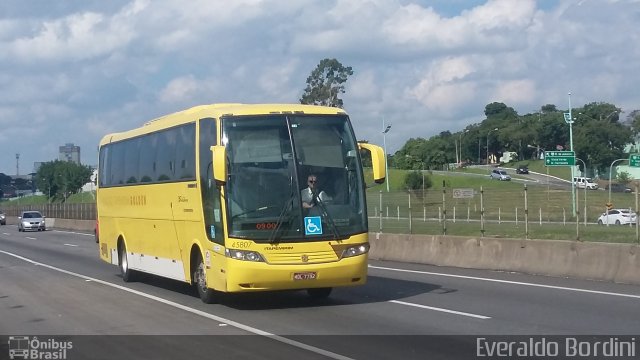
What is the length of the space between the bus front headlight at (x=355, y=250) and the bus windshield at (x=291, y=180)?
23cm

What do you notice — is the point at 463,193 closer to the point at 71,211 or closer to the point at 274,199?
the point at 274,199

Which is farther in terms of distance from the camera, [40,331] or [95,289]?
[95,289]

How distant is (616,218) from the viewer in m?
28.6

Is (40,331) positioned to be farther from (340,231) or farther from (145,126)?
(145,126)

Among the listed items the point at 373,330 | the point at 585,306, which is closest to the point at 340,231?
the point at 373,330

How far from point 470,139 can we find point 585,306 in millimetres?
86608

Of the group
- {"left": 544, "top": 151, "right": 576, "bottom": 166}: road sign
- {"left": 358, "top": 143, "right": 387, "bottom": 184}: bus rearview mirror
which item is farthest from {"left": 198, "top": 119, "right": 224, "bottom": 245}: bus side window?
{"left": 544, "top": 151, "right": 576, "bottom": 166}: road sign

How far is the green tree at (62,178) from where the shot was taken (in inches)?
A: 4641

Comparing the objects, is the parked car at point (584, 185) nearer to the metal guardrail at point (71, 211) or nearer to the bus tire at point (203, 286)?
the bus tire at point (203, 286)

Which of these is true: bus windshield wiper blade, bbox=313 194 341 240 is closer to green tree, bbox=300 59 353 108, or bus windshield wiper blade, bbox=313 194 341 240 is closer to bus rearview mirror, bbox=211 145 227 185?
bus rearview mirror, bbox=211 145 227 185

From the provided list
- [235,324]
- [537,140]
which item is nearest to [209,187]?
[235,324]

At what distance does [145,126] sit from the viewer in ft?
65.1

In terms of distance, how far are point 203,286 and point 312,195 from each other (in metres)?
2.87

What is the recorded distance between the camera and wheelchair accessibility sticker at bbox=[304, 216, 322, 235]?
561 inches
